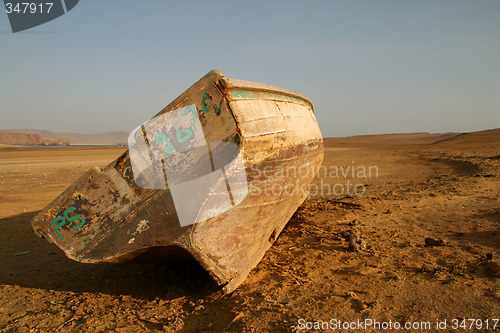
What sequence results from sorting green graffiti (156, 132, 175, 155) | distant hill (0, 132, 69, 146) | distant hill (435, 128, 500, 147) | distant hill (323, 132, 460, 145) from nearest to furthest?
1. green graffiti (156, 132, 175, 155)
2. distant hill (435, 128, 500, 147)
3. distant hill (323, 132, 460, 145)
4. distant hill (0, 132, 69, 146)

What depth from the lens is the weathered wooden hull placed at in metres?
2.33

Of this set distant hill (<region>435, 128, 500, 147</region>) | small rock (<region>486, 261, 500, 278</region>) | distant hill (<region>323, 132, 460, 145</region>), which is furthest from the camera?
distant hill (<region>323, 132, 460, 145</region>)

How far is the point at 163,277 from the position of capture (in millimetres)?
3111

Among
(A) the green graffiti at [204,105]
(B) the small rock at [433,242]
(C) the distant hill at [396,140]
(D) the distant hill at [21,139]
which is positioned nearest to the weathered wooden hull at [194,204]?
(A) the green graffiti at [204,105]

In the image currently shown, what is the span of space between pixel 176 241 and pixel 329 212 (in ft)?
10.4

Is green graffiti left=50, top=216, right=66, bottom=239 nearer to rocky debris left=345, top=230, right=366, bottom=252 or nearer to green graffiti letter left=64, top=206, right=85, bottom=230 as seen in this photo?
green graffiti letter left=64, top=206, right=85, bottom=230

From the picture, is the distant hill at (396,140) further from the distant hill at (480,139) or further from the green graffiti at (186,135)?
the green graffiti at (186,135)

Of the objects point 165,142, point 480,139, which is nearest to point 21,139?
point 480,139

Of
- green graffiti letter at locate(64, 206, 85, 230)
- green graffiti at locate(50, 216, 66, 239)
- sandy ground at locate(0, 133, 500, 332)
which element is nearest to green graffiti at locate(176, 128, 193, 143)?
green graffiti letter at locate(64, 206, 85, 230)

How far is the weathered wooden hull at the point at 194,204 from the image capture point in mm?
2328

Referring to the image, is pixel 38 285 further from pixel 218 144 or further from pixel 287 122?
pixel 287 122

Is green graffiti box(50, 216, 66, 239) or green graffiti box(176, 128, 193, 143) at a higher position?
green graffiti box(176, 128, 193, 143)

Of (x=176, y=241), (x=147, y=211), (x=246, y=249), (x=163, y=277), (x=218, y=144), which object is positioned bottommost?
(x=163, y=277)

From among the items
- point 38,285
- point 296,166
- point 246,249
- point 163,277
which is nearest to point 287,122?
point 296,166
